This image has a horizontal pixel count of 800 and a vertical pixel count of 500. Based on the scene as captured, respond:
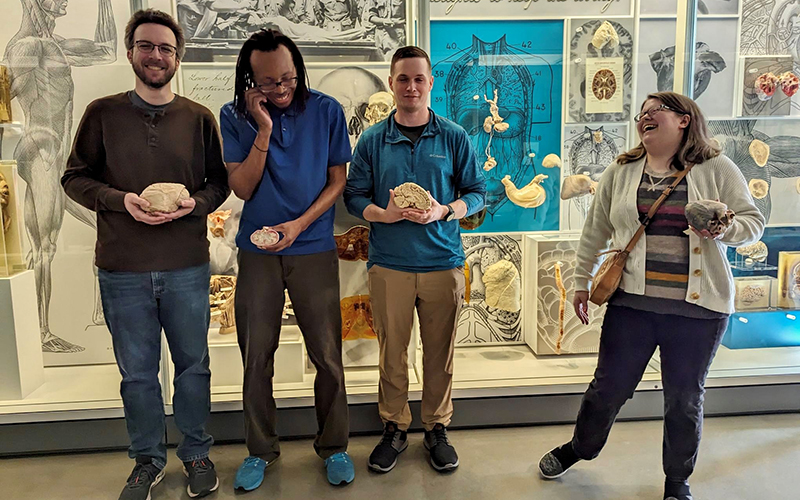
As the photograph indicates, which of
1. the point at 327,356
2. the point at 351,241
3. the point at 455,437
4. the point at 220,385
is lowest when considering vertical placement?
the point at 455,437

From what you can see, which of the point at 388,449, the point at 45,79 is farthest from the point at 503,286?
the point at 45,79

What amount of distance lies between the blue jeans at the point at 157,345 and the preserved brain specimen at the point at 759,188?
119 inches

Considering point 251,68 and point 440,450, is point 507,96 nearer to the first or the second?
point 251,68

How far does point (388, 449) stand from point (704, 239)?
161 centimetres

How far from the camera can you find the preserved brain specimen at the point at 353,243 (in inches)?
125

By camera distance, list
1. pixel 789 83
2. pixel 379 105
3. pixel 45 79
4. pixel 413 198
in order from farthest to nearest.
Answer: pixel 789 83
pixel 379 105
pixel 45 79
pixel 413 198

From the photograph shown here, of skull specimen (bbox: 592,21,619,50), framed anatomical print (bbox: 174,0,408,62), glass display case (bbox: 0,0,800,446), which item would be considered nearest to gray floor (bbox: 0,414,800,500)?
glass display case (bbox: 0,0,800,446)

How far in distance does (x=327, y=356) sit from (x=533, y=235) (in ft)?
5.43

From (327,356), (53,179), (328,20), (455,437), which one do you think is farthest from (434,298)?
(53,179)

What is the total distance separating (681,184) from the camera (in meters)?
2.24

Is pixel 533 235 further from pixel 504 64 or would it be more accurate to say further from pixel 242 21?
pixel 242 21

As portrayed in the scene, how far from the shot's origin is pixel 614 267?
2.32 meters

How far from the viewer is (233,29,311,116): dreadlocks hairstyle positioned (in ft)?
7.79

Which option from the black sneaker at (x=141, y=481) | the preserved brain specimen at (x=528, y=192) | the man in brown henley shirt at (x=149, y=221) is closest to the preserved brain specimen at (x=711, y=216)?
the preserved brain specimen at (x=528, y=192)
